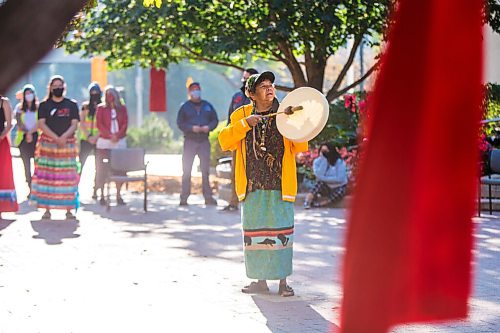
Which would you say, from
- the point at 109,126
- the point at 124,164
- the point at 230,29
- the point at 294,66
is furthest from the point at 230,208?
the point at 294,66

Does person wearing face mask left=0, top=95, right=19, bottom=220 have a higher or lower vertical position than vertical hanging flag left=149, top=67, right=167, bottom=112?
lower

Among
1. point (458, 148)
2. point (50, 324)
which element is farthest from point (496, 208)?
point (458, 148)

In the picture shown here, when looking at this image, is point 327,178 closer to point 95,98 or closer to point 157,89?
point 95,98

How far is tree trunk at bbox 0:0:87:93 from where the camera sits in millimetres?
3182

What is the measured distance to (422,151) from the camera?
3.70 meters

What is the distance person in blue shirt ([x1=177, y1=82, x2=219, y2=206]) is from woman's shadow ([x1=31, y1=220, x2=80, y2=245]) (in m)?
3.47

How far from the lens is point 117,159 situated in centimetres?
1736

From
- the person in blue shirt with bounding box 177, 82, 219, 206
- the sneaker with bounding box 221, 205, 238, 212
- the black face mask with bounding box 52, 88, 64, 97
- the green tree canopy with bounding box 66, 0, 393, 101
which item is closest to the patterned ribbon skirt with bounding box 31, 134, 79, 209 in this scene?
the black face mask with bounding box 52, 88, 64, 97

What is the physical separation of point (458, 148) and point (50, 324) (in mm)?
4376

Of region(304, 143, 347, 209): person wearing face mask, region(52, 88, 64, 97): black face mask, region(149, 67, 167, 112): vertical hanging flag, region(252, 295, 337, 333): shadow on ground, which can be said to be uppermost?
region(149, 67, 167, 112): vertical hanging flag

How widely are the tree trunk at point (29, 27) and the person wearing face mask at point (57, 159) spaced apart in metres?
11.8

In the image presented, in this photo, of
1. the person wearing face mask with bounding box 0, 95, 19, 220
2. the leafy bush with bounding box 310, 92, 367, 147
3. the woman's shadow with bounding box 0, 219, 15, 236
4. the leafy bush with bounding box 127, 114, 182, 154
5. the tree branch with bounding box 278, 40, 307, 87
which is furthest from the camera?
the leafy bush with bounding box 127, 114, 182, 154

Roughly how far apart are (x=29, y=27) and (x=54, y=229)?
11.2 metres

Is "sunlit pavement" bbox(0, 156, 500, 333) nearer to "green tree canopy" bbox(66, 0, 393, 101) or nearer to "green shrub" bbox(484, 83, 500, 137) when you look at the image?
"green tree canopy" bbox(66, 0, 393, 101)
